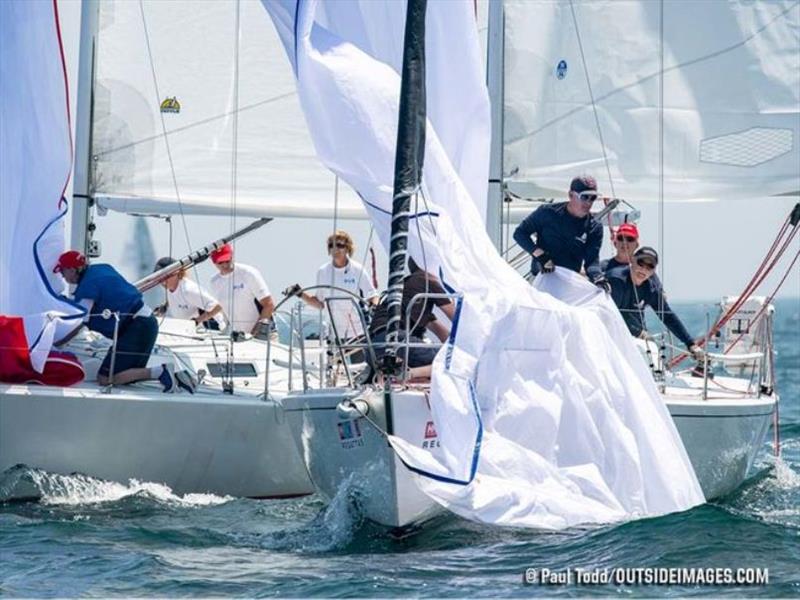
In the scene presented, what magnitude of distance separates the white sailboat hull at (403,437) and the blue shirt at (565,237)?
3.55 feet

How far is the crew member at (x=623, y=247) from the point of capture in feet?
43.7

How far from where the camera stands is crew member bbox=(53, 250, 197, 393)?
12.4m

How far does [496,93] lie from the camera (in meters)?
14.0

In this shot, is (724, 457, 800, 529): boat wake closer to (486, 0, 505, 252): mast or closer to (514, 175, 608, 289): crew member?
(514, 175, 608, 289): crew member

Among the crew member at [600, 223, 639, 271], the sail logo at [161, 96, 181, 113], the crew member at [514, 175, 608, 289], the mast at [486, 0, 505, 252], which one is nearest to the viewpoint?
the crew member at [514, 175, 608, 289]

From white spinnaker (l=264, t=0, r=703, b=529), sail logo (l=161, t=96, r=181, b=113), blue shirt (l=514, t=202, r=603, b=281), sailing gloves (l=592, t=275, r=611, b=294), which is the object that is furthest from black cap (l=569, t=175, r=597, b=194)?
sail logo (l=161, t=96, r=181, b=113)

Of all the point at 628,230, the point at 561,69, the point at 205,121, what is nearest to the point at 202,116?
the point at 205,121

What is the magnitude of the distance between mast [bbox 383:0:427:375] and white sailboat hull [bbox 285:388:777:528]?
0.51 meters

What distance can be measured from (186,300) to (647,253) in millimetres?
4453

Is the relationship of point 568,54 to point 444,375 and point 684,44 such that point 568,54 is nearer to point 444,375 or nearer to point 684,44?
point 684,44

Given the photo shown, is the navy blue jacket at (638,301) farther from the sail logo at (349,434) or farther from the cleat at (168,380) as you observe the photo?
the sail logo at (349,434)

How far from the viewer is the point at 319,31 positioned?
11.4 meters

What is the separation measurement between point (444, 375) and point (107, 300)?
3.37 m

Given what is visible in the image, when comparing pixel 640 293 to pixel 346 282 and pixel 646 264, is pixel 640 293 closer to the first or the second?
pixel 646 264
